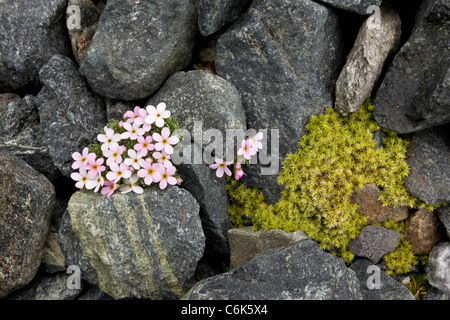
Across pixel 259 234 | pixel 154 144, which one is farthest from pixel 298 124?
pixel 154 144

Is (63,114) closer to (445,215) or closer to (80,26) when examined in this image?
(80,26)

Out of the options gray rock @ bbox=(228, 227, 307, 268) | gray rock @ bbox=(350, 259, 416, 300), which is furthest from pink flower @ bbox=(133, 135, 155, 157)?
gray rock @ bbox=(350, 259, 416, 300)

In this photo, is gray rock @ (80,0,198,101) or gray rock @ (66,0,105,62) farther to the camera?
gray rock @ (66,0,105,62)

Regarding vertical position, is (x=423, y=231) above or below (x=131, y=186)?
below

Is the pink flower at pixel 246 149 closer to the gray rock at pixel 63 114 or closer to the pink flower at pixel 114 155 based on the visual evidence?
the pink flower at pixel 114 155

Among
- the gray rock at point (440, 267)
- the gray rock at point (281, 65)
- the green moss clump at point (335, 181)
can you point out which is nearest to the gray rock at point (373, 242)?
the green moss clump at point (335, 181)

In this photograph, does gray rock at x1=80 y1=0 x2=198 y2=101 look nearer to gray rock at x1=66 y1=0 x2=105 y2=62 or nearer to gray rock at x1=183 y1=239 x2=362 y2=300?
gray rock at x1=66 y1=0 x2=105 y2=62

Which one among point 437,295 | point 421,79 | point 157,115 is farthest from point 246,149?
point 437,295
